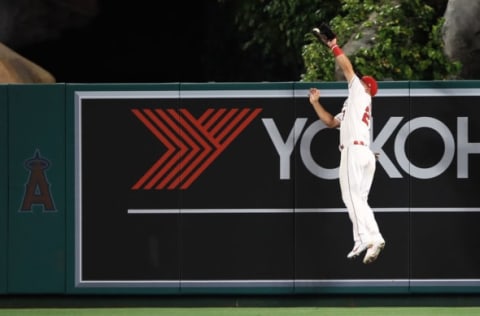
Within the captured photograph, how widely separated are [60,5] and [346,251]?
40.3 feet

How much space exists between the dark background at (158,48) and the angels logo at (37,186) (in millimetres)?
13788

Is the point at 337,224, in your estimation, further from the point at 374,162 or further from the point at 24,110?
the point at 24,110

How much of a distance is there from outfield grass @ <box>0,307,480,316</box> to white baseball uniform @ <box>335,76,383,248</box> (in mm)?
741

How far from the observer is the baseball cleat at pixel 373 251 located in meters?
13.4

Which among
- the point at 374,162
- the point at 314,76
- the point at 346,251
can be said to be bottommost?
the point at 346,251

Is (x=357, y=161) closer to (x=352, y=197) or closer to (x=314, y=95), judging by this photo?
(x=352, y=197)

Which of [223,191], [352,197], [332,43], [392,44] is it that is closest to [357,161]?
[352,197]

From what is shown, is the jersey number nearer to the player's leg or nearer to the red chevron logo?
the player's leg

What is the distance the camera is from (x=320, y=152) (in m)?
13.7

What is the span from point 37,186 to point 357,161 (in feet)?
10.5

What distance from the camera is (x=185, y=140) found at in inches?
544

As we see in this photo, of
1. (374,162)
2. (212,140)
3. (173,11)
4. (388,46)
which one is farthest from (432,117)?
(173,11)

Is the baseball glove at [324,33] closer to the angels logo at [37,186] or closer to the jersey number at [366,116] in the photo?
the jersey number at [366,116]

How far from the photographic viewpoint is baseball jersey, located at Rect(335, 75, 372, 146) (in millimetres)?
13250
